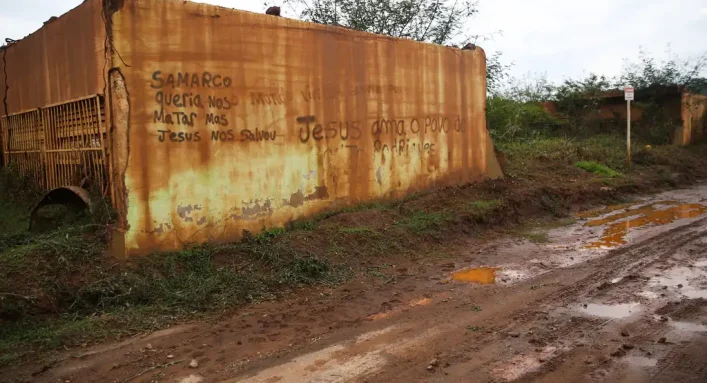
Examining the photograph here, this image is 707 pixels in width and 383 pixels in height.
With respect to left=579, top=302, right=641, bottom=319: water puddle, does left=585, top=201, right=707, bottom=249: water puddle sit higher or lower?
higher

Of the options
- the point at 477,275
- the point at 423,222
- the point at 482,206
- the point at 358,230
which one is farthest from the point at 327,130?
the point at 477,275

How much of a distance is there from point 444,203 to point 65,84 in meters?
6.28

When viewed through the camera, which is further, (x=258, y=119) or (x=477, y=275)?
(x=258, y=119)

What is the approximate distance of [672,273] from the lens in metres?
6.23

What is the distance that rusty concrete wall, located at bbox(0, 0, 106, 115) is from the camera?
20.4 feet

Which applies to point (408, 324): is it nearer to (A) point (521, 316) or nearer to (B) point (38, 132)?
(A) point (521, 316)

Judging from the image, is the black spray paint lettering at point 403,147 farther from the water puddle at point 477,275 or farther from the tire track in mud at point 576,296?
the tire track in mud at point 576,296

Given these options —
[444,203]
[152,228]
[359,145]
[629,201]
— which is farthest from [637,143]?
[152,228]

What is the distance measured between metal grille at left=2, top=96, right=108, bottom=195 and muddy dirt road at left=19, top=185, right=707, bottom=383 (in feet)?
9.33

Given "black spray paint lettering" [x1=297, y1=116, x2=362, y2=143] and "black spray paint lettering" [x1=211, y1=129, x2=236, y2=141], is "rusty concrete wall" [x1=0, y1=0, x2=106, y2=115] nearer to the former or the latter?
"black spray paint lettering" [x1=211, y1=129, x2=236, y2=141]

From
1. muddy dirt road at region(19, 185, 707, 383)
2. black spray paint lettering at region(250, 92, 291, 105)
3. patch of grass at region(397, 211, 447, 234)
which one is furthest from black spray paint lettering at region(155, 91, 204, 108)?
patch of grass at region(397, 211, 447, 234)

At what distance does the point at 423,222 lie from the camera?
822 cm

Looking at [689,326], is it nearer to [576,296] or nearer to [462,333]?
[576,296]

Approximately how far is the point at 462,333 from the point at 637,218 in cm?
689
